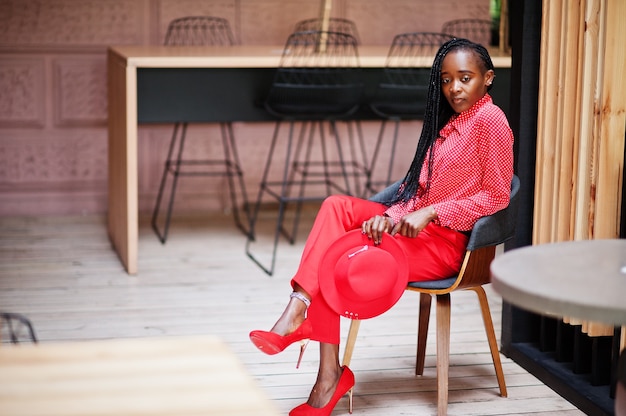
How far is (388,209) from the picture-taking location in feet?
9.21

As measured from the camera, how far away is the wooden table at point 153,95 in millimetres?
4211

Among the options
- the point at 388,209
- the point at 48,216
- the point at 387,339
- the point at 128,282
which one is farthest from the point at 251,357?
the point at 48,216

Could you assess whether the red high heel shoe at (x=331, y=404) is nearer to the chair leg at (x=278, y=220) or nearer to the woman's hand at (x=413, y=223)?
the woman's hand at (x=413, y=223)

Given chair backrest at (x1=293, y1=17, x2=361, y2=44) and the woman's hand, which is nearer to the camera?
the woman's hand

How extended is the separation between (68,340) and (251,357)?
0.66 m

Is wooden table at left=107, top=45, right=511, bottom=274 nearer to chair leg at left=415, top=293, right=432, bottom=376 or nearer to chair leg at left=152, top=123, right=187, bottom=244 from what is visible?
chair leg at left=152, top=123, right=187, bottom=244

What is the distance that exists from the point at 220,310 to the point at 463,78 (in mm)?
1538

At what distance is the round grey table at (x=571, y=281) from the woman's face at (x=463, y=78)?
0.89m

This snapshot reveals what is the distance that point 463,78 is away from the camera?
8.75 ft

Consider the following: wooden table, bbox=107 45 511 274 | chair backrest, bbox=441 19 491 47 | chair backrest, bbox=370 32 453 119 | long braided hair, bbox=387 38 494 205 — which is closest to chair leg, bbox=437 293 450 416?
long braided hair, bbox=387 38 494 205

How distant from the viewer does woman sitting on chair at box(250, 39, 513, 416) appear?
2.54m

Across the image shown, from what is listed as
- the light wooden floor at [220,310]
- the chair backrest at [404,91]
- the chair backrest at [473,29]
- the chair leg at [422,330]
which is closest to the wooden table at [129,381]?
the light wooden floor at [220,310]

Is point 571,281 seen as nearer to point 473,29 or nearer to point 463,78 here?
point 463,78

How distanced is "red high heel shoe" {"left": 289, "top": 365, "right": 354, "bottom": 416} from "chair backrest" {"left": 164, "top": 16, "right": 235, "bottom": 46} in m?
3.40
